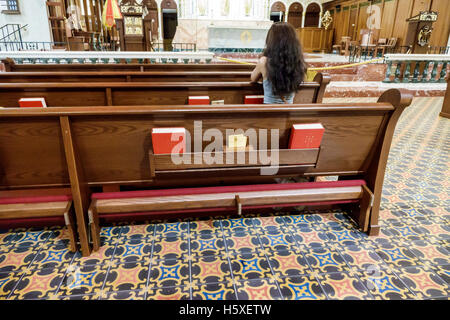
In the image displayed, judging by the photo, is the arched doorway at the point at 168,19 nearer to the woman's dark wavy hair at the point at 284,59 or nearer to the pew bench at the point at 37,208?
the woman's dark wavy hair at the point at 284,59

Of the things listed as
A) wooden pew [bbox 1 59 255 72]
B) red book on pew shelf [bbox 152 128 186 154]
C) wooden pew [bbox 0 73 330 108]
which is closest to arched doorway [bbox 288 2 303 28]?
wooden pew [bbox 1 59 255 72]

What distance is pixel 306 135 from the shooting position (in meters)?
1.84

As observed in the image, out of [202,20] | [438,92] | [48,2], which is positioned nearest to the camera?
[438,92]

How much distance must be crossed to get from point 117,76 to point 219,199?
2.33 m

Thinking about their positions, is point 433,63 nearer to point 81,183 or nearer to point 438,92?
point 438,92

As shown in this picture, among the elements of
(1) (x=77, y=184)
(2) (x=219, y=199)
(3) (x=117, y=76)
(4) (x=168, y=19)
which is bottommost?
(2) (x=219, y=199)

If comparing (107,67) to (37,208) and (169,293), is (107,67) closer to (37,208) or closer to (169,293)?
(37,208)

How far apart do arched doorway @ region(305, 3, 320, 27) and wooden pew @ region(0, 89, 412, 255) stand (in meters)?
17.9

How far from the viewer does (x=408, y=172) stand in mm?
3188

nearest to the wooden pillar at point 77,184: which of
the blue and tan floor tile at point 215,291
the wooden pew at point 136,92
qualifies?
the blue and tan floor tile at point 215,291

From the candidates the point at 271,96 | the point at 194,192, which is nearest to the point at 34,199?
the point at 194,192

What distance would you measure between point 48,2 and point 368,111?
438 inches
